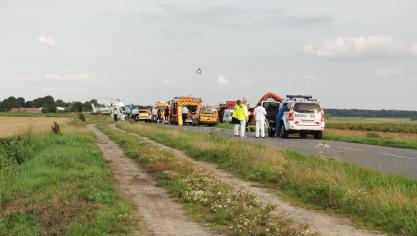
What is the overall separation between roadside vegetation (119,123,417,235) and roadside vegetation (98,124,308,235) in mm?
1242

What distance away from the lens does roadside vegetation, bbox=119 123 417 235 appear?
8.86 m

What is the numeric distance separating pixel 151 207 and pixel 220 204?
128 cm

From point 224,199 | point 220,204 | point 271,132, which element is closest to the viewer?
point 220,204

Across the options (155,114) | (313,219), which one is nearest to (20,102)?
(155,114)

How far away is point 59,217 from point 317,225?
3936 mm

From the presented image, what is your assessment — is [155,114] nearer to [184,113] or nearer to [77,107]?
[184,113]

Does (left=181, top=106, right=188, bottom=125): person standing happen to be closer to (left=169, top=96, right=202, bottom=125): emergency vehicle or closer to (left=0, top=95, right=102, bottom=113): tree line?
(left=169, top=96, right=202, bottom=125): emergency vehicle

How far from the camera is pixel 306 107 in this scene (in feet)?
99.5

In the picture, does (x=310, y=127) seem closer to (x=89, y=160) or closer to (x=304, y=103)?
(x=304, y=103)

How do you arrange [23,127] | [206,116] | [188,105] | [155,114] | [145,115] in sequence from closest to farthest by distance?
[23,127] → [206,116] → [188,105] → [155,114] → [145,115]

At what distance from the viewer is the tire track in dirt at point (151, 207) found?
837 cm

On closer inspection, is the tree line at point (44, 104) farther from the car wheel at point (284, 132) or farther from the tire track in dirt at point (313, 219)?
the tire track in dirt at point (313, 219)

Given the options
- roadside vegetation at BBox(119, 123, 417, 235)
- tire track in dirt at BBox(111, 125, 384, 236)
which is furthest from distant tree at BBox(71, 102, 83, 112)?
tire track in dirt at BBox(111, 125, 384, 236)

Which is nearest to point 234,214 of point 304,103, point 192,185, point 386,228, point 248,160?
point 386,228
